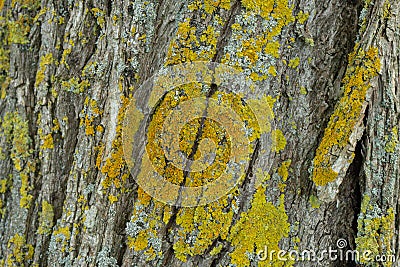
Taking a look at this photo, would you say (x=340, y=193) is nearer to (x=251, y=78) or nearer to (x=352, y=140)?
(x=352, y=140)

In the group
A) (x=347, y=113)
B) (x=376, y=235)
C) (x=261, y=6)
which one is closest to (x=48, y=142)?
(x=261, y=6)

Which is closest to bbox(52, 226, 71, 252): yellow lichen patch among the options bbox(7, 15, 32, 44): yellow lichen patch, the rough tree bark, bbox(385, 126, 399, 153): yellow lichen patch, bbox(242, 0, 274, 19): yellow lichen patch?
the rough tree bark

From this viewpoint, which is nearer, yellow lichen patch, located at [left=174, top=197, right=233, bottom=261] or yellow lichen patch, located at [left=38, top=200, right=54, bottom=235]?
yellow lichen patch, located at [left=174, top=197, right=233, bottom=261]

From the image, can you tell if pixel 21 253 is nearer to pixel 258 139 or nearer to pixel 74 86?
pixel 74 86

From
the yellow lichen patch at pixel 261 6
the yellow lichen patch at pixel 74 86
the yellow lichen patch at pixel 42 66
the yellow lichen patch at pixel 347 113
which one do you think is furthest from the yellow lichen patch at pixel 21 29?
the yellow lichen patch at pixel 347 113

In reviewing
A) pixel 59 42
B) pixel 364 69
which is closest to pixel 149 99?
pixel 59 42

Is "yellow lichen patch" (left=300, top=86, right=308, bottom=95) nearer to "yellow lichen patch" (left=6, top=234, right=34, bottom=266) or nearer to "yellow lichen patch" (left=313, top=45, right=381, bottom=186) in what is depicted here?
"yellow lichen patch" (left=313, top=45, right=381, bottom=186)
